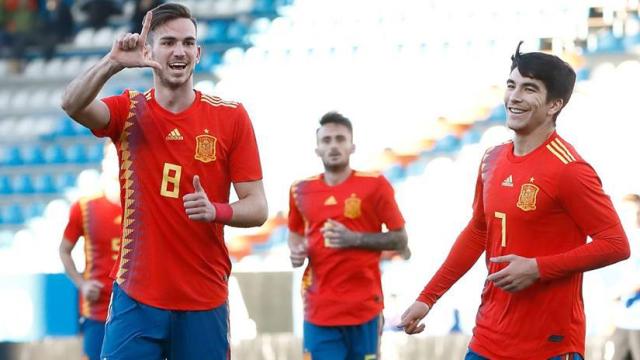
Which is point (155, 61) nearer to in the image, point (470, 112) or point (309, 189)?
point (309, 189)

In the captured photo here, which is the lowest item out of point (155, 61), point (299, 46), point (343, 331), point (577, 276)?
point (343, 331)

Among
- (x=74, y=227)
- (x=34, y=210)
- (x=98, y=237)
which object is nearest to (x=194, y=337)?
(x=98, y=237)

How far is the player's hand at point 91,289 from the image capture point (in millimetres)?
8828

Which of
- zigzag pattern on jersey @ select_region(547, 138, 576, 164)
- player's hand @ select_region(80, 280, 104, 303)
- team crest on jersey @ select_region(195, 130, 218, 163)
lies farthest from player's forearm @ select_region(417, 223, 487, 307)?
player's hand @ select_region(80, 280, 104, 303)

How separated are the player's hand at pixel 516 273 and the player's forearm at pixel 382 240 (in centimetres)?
349

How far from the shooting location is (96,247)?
9164mm

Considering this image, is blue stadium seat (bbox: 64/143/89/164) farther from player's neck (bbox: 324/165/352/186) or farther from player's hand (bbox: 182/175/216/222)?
player's hand (bbox: 182/175/216/222)

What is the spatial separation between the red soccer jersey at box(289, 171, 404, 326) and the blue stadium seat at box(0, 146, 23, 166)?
10.2m

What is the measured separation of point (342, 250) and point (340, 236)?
0.48 ft

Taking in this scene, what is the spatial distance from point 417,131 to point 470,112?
0.79 metres

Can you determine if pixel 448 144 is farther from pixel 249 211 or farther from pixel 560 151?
pixel 249 211

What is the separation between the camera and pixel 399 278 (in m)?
12.5

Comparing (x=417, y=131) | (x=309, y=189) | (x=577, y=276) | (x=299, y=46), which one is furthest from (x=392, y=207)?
(x=299, y=46)

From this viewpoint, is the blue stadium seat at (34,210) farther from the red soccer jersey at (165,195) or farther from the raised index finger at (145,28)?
the raised index finger at (145,28)
